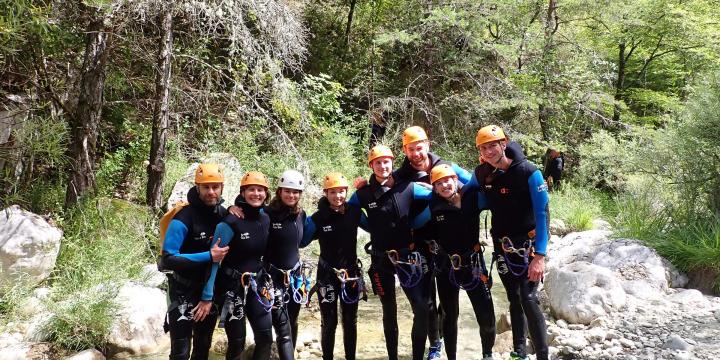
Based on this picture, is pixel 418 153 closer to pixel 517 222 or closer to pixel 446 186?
pixel 446 186

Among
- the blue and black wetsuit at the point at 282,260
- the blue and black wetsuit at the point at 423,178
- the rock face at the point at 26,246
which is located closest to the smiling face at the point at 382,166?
the blue and black wetsuit at the point at 423,178

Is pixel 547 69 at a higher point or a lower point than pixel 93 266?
higher

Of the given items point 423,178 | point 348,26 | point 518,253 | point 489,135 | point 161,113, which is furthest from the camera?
point 348,26

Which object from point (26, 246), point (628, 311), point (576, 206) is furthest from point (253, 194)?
point (576, 206)

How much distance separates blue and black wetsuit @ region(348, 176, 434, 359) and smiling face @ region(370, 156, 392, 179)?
0.09m

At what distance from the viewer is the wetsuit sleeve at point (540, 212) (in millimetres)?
3879

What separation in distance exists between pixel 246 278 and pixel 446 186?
1711 millimetres

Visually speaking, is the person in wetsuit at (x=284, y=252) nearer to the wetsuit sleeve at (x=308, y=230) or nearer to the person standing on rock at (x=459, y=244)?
→ the wetsuit sleeve at (x=308, y=230)

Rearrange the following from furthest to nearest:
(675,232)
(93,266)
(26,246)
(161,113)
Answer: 1. (161,113)
2. (675,232)
3. (93,266)
4. (26,246)

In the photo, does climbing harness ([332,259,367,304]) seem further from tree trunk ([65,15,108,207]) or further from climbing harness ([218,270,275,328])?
tree trunk ([65,15,108,207])

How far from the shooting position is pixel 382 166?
14.3 feet

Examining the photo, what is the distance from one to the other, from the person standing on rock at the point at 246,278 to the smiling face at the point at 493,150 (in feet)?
5.54

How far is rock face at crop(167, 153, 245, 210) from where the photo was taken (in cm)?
768

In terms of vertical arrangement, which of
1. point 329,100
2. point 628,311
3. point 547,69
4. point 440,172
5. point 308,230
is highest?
point 547,69
